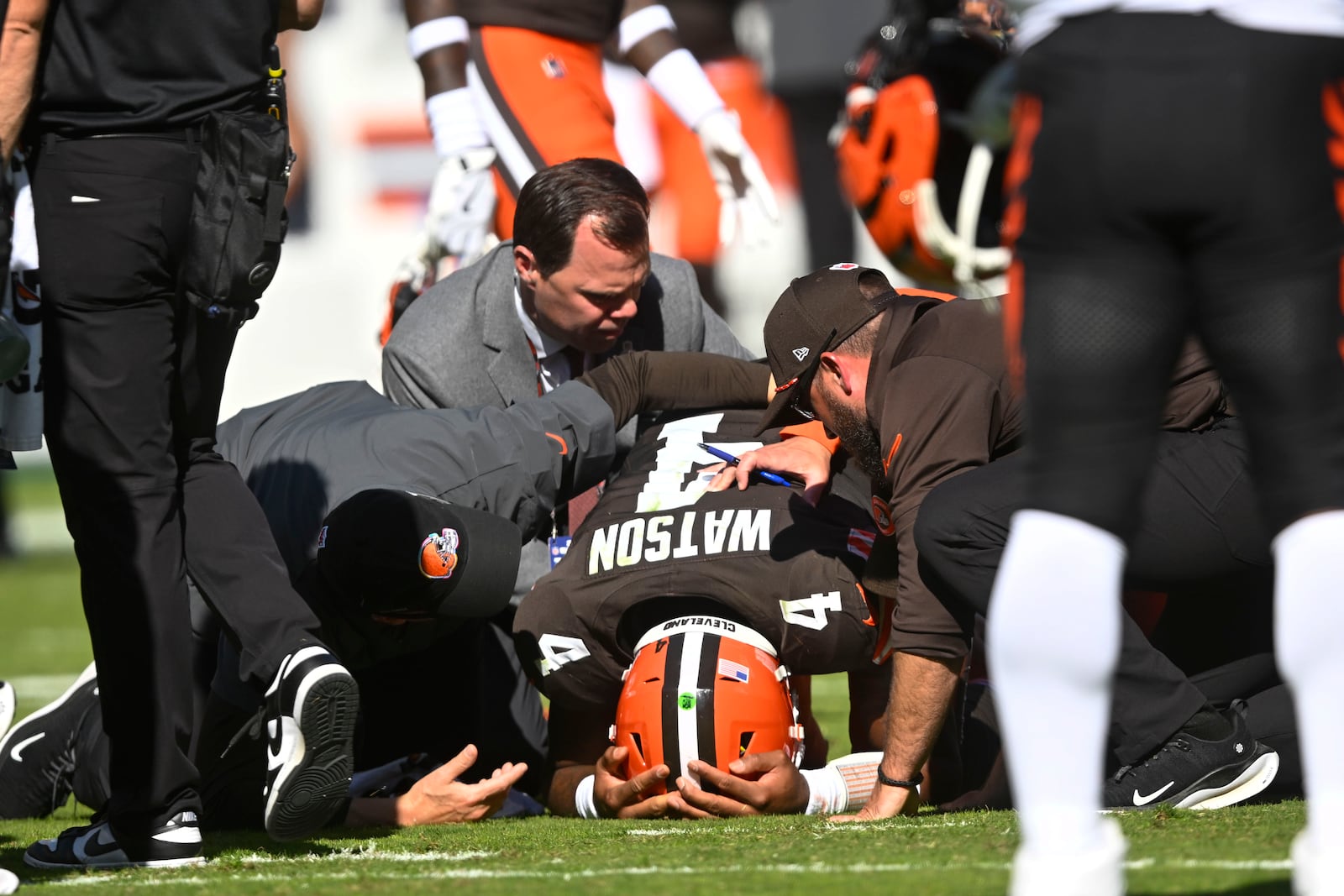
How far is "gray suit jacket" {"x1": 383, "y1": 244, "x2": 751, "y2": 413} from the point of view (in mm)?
4984

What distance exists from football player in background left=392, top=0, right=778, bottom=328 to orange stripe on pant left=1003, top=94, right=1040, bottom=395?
3511 millimetres

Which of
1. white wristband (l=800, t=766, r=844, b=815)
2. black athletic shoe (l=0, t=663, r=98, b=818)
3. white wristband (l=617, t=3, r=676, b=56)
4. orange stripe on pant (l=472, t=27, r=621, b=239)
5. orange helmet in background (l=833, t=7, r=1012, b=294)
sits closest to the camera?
white wristband (l=800, t=766, r=844, b=815)

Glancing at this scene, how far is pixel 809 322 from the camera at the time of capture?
12.3 feet

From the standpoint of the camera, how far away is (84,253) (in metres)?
3.09

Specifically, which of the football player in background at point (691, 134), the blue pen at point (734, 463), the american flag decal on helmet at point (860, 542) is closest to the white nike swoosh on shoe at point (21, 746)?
the blue pen at point (734, 463)

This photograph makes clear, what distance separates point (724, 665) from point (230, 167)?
1.40 metres

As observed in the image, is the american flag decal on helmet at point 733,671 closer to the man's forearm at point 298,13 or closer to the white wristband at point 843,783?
the white wristband at point 843,783

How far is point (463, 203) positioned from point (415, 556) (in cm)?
237

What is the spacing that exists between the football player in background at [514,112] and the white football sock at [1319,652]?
3769 mm

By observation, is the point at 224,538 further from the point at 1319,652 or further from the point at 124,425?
the point at 1319,652

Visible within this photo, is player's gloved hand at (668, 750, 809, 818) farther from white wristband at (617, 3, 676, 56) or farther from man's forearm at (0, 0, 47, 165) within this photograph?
white wristband at (617, 3, 676, 56)

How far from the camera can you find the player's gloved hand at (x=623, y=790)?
3.69 meters

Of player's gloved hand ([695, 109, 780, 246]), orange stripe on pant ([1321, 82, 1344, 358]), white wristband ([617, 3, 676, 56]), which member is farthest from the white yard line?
white wristband ([617, 3, 676, 56])

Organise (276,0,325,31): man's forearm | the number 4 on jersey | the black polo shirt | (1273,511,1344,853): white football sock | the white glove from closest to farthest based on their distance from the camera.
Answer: (1273,511,1344,853): white football sock
the black polo shirt
(276,0,325,31): man's forearm
the number 4 on jersey
the white glove
